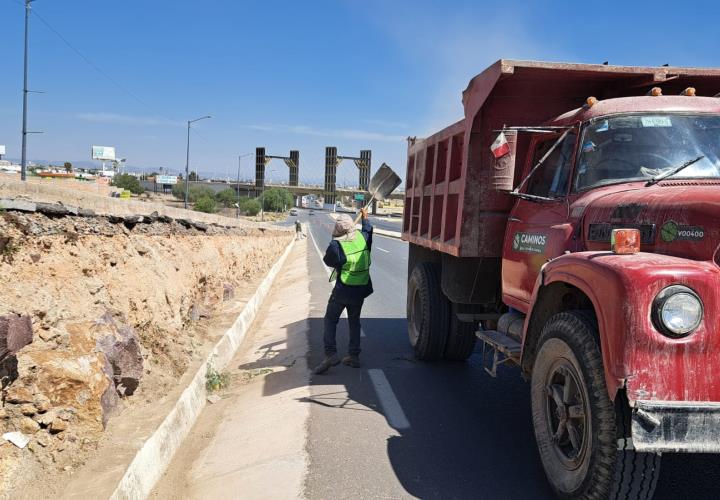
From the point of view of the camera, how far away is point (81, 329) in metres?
4.75

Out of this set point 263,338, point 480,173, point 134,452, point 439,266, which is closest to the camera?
point 134,452

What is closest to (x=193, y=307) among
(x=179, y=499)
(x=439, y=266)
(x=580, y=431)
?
(x=439, y=266)

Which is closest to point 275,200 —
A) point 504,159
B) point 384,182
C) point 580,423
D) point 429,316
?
point 384,182

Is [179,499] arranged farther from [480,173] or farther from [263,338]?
[263,338]

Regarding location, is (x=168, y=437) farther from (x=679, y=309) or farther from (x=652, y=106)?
(x=652, y=106)

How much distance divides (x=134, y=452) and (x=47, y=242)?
8.05 feet

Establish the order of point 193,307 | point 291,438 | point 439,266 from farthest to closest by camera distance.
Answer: point 193,307
point 439,266
point 291,438

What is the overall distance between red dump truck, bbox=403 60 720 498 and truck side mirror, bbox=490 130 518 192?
12 mm

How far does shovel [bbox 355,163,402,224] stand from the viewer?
8023mm

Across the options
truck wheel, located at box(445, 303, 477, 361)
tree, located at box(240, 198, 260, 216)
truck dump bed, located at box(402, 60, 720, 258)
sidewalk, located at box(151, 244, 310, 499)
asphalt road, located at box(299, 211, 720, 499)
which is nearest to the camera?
asphalt road, located at box(299, 211, 720, 499)

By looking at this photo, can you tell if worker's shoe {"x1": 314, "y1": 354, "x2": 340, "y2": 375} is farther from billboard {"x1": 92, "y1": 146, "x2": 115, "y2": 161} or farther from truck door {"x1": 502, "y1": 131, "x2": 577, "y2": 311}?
billboard {"x1": 92, "y1": 146, "x2": 115, "y2": 161}

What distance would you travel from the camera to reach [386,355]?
7.61m

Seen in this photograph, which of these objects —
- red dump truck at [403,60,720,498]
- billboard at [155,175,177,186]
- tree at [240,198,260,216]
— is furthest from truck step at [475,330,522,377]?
billboard at [155,175,177,186]

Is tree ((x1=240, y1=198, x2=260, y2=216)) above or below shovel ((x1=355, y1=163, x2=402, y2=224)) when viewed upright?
below
